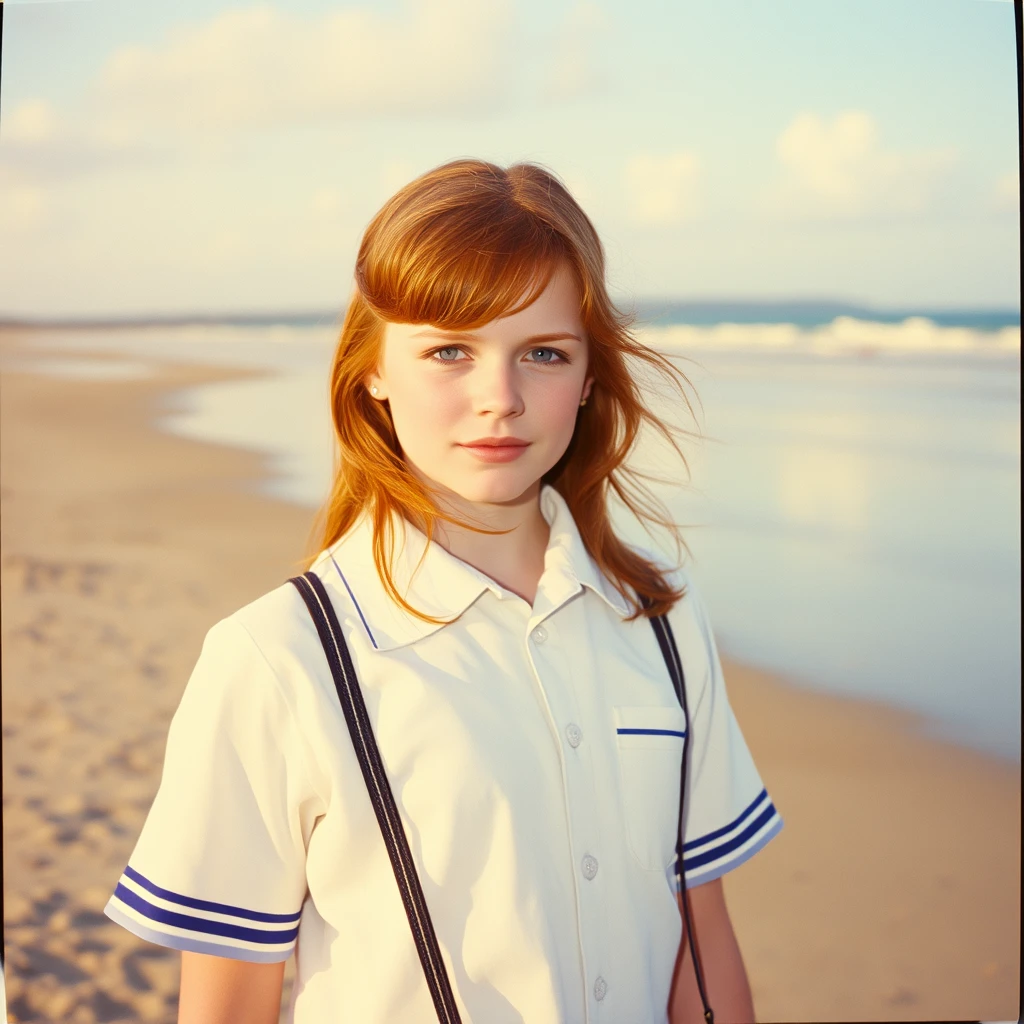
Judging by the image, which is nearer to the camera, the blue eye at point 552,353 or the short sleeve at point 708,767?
the blue eye at point 552,353

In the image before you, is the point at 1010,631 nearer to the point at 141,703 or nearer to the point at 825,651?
the point at 825,651

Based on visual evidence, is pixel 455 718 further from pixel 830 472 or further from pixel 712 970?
pixel 830 472

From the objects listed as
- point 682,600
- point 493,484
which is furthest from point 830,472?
point 493,484

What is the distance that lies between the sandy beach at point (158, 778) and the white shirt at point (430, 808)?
262 centimetres

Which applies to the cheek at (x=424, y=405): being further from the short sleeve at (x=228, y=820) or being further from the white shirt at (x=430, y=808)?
the short sleeve at (x=228, y=820)

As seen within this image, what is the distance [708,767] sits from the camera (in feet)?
4.76

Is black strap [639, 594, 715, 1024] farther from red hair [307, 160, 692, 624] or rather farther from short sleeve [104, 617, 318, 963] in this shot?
short sleeve [104, 617, 318, 963]

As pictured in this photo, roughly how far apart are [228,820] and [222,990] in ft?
0.64

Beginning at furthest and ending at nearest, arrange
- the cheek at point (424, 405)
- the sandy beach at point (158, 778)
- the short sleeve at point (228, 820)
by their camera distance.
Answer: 1. the sandy beach at point (158, 778)
2. the cheek at point (424, 405)
3. the short sleeve at point (228, 820)

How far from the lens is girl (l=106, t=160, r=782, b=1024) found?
1.17 meters

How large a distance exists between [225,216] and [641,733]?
13428mm

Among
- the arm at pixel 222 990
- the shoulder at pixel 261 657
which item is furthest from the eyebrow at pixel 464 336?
the arm at pixel 222 990

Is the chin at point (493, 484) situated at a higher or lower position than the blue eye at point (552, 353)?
lower

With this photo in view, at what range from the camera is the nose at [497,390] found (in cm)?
124
